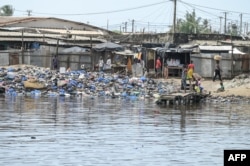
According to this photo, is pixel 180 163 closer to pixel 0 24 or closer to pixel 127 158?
pixel 127 158

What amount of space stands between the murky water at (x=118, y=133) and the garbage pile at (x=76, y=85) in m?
5.29

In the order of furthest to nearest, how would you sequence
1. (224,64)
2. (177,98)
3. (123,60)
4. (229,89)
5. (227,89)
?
(123,60) < (224,64) < (227,89) < (229,89) < (177,98)

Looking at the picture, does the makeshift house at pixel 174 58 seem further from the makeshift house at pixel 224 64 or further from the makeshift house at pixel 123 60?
the makeshift house at pixel 123 60

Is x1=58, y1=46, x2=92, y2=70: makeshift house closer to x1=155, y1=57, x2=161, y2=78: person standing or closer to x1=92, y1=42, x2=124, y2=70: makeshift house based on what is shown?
x1=92, y1=42, x2=124, y2=70: makeshift house

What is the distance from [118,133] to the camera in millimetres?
19625

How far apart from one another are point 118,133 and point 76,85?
18005 mm

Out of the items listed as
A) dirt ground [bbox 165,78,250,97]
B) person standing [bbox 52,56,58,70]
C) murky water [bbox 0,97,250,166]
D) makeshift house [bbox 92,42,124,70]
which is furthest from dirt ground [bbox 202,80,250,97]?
person standing [bbox 52,56,58,70]

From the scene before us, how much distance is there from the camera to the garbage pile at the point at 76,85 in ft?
118

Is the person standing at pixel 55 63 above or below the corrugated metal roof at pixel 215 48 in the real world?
below

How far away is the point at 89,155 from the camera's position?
1552 cm

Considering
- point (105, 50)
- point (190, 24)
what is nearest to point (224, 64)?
point (105, 50)

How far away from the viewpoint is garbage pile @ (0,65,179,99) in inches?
1416

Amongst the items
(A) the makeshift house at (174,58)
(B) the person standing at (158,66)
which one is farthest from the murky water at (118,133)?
(A) the makeshift house at (174,58)

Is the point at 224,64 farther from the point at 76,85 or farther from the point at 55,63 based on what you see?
the point at 55,63
